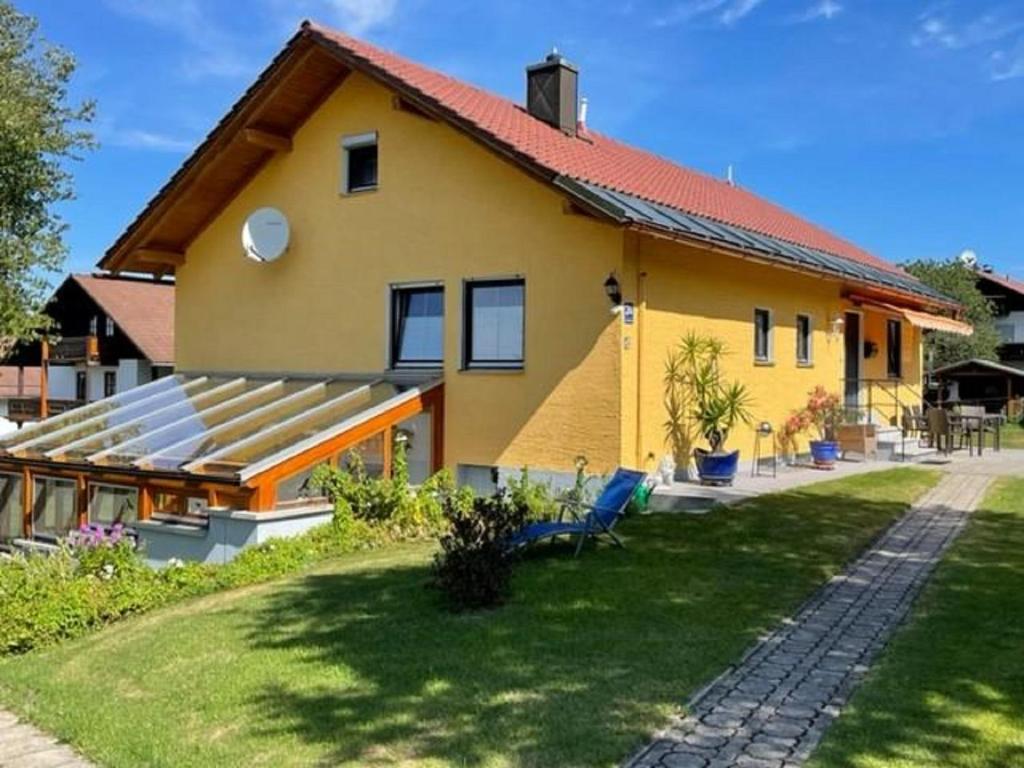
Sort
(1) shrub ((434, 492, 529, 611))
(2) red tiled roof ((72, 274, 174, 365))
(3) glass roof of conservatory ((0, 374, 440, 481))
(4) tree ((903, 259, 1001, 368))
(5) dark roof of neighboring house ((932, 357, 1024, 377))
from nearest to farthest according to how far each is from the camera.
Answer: (1) shrub ((434, 492, 529, 611)) → (3) glass roof of conservatory ((0, 374, 440, 481)) → (2) red tiled roof ((72, 274, 174, 365)) → (5) dark roof of neighboring house ((932, 357, 1024, 377)) → (4) tree ((903, 259, 1001, 368))

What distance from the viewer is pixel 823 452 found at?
59.9 ft

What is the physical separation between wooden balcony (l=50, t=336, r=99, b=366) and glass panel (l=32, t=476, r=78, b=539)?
32.4m

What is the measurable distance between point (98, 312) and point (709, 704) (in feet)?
155

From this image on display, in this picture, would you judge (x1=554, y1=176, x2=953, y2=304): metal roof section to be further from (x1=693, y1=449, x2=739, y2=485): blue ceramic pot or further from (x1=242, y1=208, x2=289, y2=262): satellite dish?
(x1=242, y1=208, x2=289, y2=262): satellite dish

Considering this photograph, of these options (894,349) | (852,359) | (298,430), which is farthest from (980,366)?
(298,430)

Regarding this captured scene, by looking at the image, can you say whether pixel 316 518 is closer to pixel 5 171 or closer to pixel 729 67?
pixel 729 67

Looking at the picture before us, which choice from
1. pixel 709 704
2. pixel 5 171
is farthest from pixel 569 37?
pixel 5 171

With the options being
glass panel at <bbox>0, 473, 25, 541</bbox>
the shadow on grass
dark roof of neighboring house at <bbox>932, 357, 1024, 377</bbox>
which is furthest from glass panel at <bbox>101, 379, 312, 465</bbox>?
dark roof of neighboring house at <bbox>932, 357, 1024, 377</bbox>

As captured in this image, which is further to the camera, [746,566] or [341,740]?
[746,566]

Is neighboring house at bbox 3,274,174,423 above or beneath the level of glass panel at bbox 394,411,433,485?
above

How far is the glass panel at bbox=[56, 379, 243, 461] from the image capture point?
50.1ft

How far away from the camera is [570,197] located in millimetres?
13344

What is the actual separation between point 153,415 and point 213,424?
195 cm

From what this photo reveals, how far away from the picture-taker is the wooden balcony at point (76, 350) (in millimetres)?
45219
